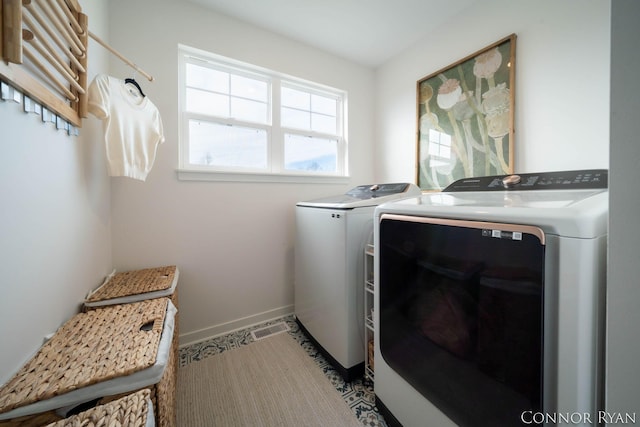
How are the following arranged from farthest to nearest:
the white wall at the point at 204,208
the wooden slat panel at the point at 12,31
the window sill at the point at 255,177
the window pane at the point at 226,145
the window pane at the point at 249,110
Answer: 1. the window pane at the point at 249,110
2. the window pane at the point at 226,145
3. the window sill at the point at 255,177
4. the white wall at the point at 204,208
5. the wooden slat panel at the point at 12,31

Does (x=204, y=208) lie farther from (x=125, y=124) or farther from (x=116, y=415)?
(x=116, y=415)

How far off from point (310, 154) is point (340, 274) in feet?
4.63

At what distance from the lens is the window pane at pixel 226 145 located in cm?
188

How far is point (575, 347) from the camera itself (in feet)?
1.79

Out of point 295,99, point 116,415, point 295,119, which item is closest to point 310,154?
point 295,119

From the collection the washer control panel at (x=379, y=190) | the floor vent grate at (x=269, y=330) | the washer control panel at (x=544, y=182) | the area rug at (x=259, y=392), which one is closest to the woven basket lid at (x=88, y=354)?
the area rug at (x=259, y=392)

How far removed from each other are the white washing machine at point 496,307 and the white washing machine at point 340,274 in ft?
0.82

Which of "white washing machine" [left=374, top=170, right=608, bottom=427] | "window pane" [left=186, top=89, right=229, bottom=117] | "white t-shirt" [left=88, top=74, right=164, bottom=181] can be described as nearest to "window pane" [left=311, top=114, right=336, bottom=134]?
"window pane" [left=186, top=89, right=229, bottom=117]

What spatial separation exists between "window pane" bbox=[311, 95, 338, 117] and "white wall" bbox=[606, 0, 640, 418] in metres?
2.22

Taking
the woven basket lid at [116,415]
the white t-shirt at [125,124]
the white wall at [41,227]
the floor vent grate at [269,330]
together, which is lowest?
the floor vent grate at [269,330]

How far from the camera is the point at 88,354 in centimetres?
79

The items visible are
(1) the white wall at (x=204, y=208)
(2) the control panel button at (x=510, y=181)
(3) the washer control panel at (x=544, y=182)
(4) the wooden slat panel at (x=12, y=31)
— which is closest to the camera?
(4) the wooden slat panel at (x=12, y=31)

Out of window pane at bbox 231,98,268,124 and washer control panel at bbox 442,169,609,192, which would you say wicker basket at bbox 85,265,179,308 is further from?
washer control panel at bbox 442,169,609,192

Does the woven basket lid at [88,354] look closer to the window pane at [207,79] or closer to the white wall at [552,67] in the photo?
the window pane at [207,79]
